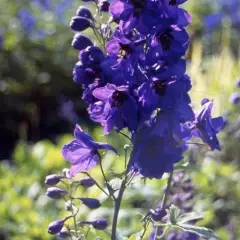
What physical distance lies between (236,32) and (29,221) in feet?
17.9

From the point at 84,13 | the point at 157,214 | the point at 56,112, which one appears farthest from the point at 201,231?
the point at 56,112

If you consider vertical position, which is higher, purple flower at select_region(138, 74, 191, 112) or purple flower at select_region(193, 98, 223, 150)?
purple flower at select_region(138, 74, 191, 112)

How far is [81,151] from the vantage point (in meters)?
1.70

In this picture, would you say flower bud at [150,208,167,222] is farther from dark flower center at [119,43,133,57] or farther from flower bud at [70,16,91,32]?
flower bud at [70,16,91,32]

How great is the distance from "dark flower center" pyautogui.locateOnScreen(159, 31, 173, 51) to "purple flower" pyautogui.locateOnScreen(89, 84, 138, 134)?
14 centimetres

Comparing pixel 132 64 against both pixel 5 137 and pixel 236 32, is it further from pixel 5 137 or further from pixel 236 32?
pixel 236 32

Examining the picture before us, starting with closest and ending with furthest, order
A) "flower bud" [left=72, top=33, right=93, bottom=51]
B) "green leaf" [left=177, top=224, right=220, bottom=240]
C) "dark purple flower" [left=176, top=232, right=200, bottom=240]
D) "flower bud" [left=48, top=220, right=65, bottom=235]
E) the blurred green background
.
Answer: "green leaf" [left=177, top=224, right=220, bottom=240]
"flower bud" [left=72, top=33, right=93, bottom=51]
"flower bud" [left=48, top=220, right=65, bottom=235]
"dark purple flower" [left=176, top=232, right=200, bottom=240]
the blurred green background

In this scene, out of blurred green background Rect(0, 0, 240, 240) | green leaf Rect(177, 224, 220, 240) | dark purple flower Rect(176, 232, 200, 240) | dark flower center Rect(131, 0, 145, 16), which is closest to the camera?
dark flower center Rect(131, 0, 145, 16)

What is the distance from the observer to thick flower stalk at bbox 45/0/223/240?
1.52 metres

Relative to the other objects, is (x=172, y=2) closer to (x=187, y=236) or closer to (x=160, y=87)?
(x=160, y=87)

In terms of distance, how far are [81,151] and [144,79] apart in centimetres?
27

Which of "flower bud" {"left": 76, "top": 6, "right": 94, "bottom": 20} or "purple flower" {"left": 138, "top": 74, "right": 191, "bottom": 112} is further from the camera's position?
"flower bud" {"left": 76, "top": 6, "right": 94, "bottom": 20}

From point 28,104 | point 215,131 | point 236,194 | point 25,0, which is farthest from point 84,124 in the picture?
point 215,131

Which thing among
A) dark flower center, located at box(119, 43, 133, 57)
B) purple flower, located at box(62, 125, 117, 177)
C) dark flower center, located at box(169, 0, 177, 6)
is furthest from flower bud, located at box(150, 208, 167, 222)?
dark flower center, located at box(169, 0, 177, 6)
